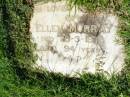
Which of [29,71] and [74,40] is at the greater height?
[74,40]

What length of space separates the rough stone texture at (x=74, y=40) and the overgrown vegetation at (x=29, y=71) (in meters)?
0.07

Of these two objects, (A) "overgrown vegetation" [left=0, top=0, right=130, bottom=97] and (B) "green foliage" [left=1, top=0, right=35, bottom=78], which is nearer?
(A) "overgrown vegetation" [left=0, top=0, right=130, bottom=97]

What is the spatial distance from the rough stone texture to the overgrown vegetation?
0.07 metres

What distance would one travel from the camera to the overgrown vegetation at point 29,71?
430 cm

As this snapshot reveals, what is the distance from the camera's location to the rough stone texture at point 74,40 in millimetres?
4320

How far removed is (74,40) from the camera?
4363 mm

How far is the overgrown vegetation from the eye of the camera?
4301 millimetres

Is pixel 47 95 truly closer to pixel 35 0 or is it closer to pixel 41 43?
pixel 41 43

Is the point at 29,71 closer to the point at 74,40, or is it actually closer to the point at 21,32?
the point at 21,32

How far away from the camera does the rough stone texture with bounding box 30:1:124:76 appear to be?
4320 mm

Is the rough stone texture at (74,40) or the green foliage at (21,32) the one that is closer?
the rough stone texture at (74,40)

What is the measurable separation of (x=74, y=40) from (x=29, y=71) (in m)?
0.53

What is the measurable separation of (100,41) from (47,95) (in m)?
0.71

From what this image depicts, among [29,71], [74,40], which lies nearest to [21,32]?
[29,71]
